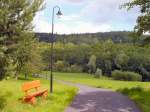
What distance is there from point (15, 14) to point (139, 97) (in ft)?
40.7

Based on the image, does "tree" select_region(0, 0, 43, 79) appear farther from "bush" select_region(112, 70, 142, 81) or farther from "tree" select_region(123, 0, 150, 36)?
"bush" select_region(112, 70, 142, 81)

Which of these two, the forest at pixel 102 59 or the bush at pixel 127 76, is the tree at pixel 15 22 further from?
the bush at pixel 127 76

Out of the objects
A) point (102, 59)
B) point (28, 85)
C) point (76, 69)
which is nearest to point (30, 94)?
point (28, 85)

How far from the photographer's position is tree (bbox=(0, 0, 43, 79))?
1702 centimetres

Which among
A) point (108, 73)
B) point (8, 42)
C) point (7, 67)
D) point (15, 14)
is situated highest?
point (15, 14)

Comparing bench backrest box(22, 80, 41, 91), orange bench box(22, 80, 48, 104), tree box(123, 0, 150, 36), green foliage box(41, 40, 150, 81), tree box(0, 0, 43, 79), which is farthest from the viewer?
green foliage box(41, 40, 150, 81)

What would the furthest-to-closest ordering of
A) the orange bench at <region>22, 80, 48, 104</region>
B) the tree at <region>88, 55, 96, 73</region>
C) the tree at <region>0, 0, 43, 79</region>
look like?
the tree at <region>88, 55, 96, 73</region>
the orange bench at <region>22, 80, 48, 104</region>
the tree at <region>0, 0, 43, 79</region>

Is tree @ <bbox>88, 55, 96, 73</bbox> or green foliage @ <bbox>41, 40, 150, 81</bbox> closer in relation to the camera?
green foliage @ <bbox>41, 40, 150, 81</bbox>

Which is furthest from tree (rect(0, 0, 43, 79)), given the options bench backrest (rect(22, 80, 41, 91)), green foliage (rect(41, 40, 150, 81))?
green foliage (rect(41, 40, 150, 81))

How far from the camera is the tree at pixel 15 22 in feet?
55.9

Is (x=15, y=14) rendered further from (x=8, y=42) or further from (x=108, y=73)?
(x=108, y=73)

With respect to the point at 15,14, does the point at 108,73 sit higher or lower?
lower

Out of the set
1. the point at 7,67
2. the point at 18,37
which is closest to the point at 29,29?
the point at 18,37

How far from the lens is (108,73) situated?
132m
